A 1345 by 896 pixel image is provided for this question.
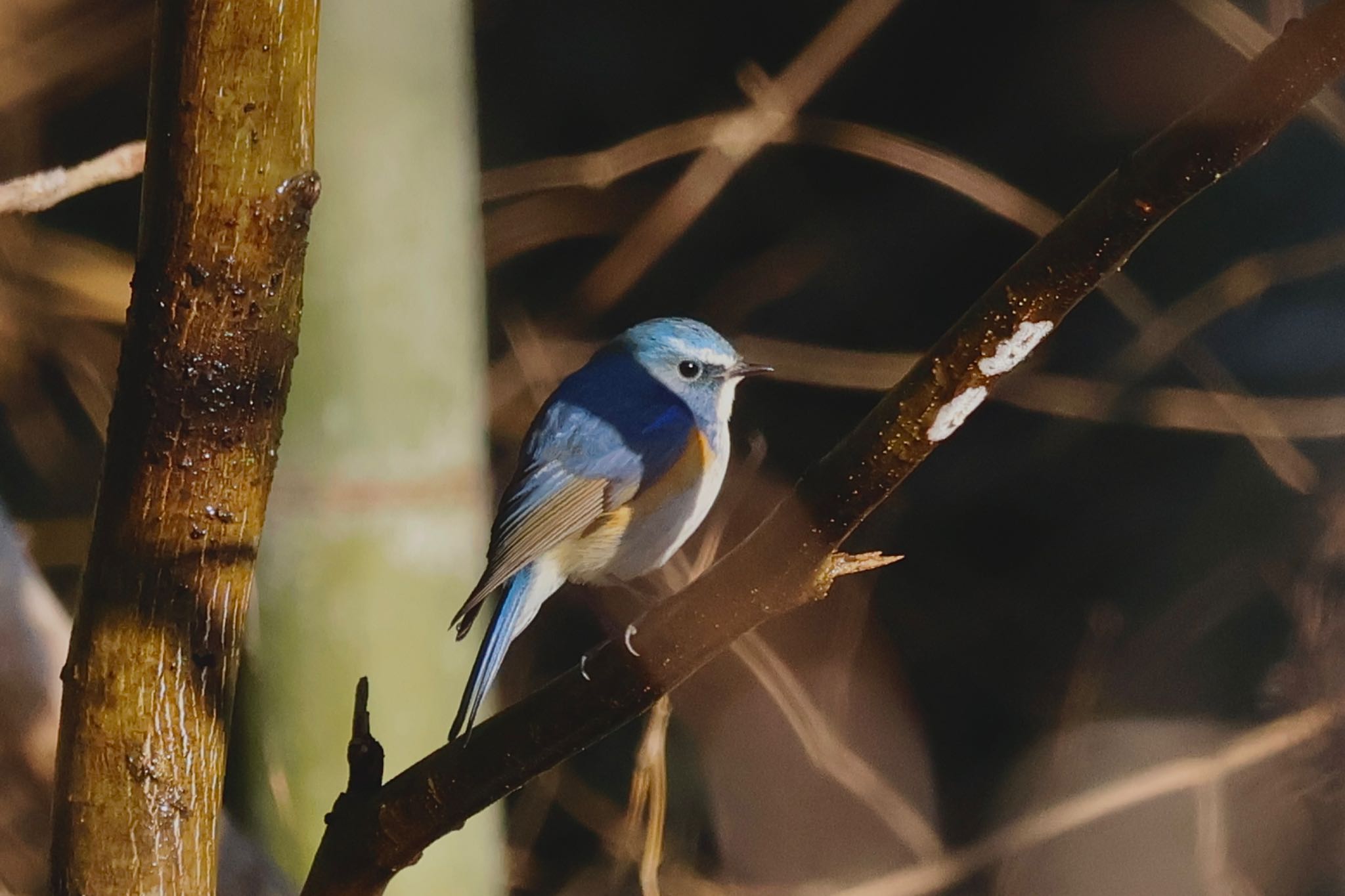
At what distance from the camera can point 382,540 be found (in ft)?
7.16

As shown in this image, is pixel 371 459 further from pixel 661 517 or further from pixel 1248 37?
pixel 1248 37

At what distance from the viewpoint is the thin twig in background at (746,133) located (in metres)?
3.18

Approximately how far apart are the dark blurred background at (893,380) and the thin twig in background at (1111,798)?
0.06 m

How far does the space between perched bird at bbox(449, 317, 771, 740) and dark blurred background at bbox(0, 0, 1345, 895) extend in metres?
0.48

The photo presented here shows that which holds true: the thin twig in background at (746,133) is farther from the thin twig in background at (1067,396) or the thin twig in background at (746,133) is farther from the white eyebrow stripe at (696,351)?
the white eyebrow stripe at (696,351)

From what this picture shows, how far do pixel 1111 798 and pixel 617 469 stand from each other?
146 cm

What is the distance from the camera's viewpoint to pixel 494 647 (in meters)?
1.99

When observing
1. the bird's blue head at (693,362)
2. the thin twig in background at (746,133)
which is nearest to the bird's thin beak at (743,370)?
the bird's blue head at (693,362)

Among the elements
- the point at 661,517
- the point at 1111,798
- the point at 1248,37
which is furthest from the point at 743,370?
the point at 1111,798

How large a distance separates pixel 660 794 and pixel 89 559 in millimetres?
1155

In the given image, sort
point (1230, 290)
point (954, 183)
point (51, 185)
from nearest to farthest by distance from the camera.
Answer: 1. point (51, 185)
2. point (954, 183)
3. point (1230, 290)

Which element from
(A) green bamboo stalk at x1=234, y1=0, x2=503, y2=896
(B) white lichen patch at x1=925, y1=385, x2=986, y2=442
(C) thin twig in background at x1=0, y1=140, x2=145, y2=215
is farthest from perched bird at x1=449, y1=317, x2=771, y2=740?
(B) white lichen patch at x1=925, y1=385, x2=986, y2=442

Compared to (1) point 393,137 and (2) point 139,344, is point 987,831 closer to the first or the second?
(1) point 393,137

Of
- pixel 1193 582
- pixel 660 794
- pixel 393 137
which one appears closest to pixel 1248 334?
pixel 1193 582
